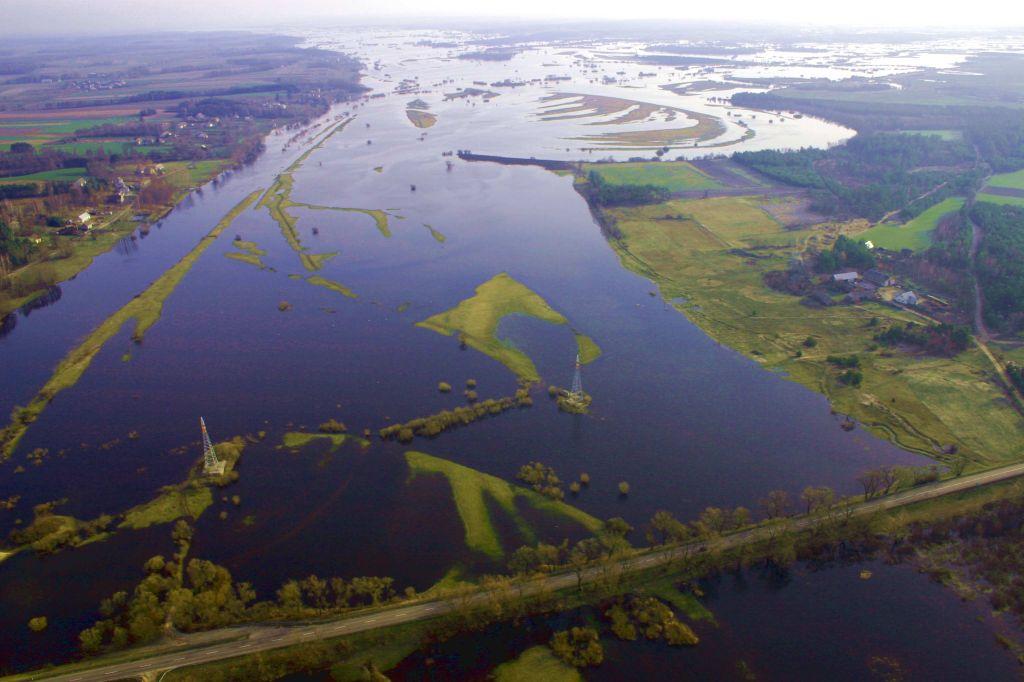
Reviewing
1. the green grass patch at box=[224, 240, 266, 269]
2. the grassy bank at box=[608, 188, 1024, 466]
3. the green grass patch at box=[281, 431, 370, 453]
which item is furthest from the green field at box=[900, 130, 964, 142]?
the green grass patch at box=[281, 431, 370, 453]

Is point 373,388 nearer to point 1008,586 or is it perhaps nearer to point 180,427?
point 180,427

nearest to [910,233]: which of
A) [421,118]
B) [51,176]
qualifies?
[421,118]

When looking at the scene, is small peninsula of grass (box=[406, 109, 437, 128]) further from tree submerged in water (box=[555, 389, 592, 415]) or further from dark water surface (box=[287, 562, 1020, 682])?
dark water surface (box=[287, 562, 1020, 682])

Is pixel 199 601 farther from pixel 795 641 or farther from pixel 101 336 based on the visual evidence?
pixel 101 336

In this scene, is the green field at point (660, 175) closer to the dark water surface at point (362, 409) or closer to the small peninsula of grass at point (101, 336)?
the dark water surface at point (362, 409)

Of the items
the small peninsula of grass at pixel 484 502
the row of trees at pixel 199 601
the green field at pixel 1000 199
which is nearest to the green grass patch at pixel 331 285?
the small peninsula of grass at pixel 484 502
